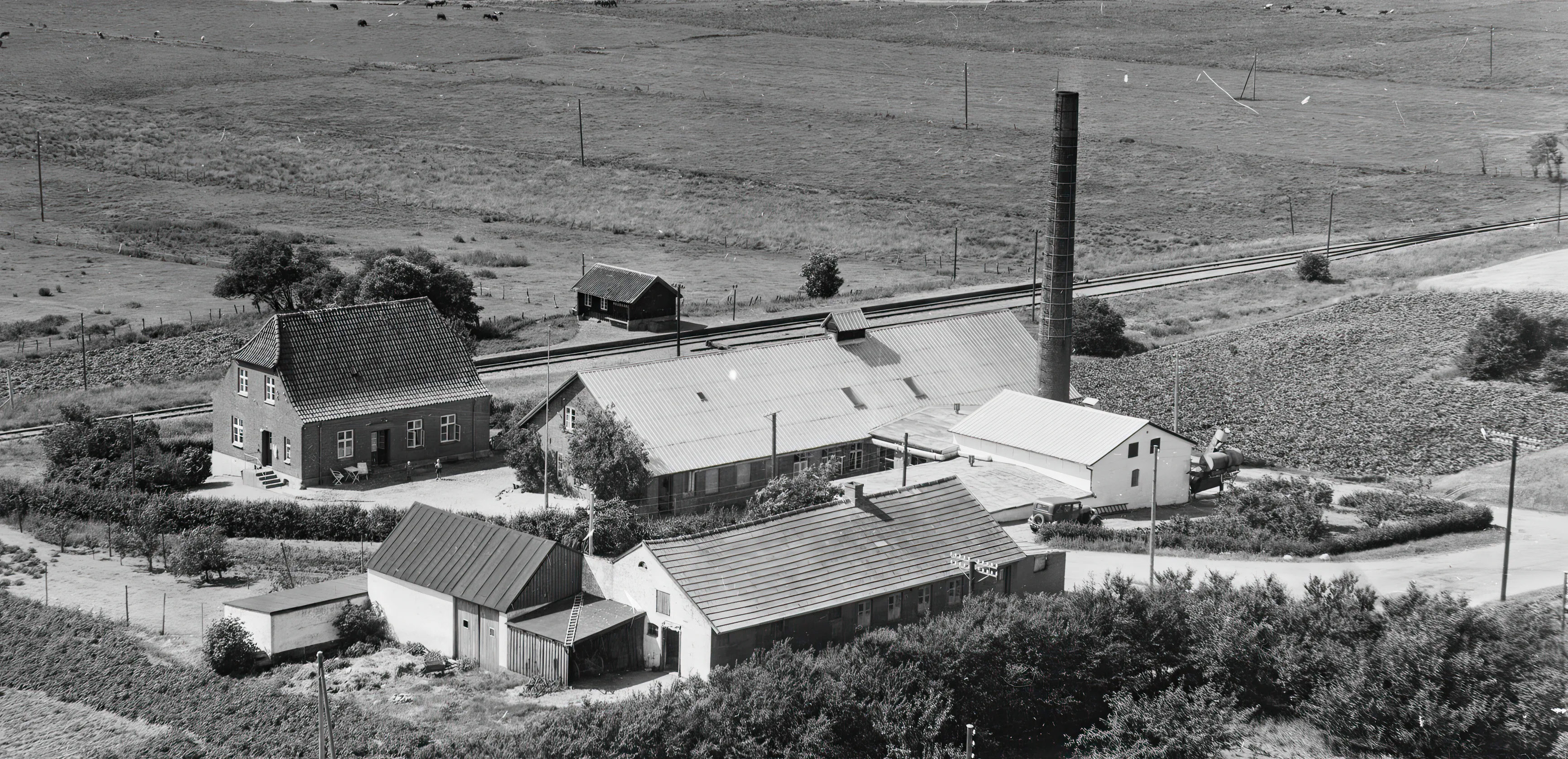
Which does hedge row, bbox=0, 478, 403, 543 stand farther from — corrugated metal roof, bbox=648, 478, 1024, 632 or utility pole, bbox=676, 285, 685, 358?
utility pole, bbox=676, 285, 685, 358

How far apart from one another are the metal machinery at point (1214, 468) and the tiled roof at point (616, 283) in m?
32.5

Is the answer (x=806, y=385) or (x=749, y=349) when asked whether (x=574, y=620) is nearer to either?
(x=806, y=385)

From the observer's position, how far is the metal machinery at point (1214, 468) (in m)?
58.3

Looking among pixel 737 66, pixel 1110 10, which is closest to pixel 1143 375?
pixel 737 66

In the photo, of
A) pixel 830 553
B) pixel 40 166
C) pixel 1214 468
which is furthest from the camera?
pixel 40 166

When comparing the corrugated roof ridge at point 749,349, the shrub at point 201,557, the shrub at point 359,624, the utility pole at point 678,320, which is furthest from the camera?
the utility pole at point 678,320

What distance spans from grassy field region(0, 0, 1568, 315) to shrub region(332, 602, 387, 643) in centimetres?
5256

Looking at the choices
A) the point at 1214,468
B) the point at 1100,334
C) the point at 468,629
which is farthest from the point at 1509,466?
the point at 468,629

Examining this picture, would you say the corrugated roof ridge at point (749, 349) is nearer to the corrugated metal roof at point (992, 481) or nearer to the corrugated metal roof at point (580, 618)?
the corrugated metal roof at point (992, 481)

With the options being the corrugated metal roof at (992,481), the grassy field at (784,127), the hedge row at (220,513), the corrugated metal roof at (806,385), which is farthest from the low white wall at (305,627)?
the grassy field at (784,127)

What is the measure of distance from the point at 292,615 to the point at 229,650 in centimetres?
190

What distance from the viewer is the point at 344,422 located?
5906cm

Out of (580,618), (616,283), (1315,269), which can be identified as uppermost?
(1315,269)

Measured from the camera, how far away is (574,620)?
41281mm
